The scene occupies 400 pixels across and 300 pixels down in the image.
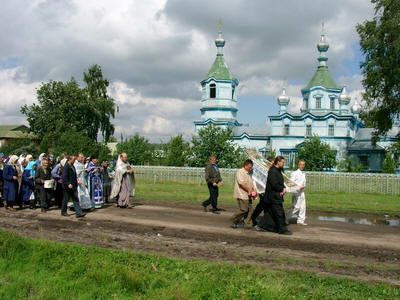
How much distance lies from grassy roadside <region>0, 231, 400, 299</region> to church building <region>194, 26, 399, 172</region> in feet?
129

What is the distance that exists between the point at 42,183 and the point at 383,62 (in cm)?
2134

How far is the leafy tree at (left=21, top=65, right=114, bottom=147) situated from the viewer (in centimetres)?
5116

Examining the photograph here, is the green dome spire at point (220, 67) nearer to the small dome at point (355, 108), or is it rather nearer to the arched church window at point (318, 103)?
the arched church window at point (318, 103)

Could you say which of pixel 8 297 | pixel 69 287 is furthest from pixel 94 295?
pixel 8 297

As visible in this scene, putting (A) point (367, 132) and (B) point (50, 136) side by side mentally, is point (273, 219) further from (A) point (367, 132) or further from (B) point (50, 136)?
(B) point (50, 136)

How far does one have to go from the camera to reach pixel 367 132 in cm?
4797

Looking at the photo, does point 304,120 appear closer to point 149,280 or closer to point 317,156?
point 317,156

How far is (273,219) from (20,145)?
52.6 meters

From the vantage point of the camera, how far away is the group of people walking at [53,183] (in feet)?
42.1

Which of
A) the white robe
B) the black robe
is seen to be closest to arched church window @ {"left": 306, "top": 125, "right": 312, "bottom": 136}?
the white robe

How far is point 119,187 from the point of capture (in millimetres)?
14133

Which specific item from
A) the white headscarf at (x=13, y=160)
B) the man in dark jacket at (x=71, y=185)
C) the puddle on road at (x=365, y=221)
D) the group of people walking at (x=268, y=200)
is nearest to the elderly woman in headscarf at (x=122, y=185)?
the man in dark jacket at (x=71, y=185)

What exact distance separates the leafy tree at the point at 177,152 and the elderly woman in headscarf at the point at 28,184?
72.9 ft

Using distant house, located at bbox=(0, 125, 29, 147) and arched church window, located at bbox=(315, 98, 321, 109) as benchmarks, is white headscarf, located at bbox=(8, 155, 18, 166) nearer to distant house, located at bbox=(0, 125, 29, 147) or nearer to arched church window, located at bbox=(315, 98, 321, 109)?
arched church window, located at bbox=(315, 98, 321, 109)
